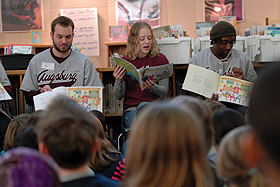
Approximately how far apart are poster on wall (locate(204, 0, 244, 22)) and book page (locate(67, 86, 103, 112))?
3.39 meters

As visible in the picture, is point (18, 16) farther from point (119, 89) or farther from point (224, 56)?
point (224, 56)

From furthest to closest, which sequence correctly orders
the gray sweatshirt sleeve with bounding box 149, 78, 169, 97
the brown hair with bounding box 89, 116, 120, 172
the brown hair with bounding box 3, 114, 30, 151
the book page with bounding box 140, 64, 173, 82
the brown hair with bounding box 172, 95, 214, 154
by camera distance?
1. the gray sweatshirt sleeve with bounding box 149, 78, 169, 97
2. the book page with bounding box 140, 64, 173, 82
3. the brown hair with bounding box 3, 114, 30, 151
4. the brown hair with bounding box 89, 116, 120, 172
5. the brown hair with bounding box 172, 95, 214, 154

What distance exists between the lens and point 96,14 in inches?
239

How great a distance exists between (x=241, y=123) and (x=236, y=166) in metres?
0.79

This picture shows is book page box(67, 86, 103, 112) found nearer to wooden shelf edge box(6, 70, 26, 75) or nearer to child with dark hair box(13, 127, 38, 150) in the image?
wooden shelf edge box(6, 70, 26, 75)

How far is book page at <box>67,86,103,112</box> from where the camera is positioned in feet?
9.82

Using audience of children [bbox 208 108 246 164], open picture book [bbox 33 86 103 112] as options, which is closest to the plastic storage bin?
open picture book [bbox 33 86 103 112]

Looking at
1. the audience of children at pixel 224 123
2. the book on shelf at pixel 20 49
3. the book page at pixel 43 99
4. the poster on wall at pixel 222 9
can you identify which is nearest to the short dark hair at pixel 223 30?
the book page at pixel 43 99

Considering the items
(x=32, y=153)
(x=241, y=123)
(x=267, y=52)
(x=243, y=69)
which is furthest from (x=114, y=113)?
(x=32, y=153)

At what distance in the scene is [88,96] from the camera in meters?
3.02

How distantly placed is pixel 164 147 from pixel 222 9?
536cm

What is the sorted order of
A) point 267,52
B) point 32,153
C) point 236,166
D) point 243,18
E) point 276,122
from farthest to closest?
point 243,18, point 267,52, point 236,166, point 32,153, point 276,122

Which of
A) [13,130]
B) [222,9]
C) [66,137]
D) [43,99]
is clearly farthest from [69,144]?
[222,9]

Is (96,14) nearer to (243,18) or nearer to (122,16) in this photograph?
(122,16)
